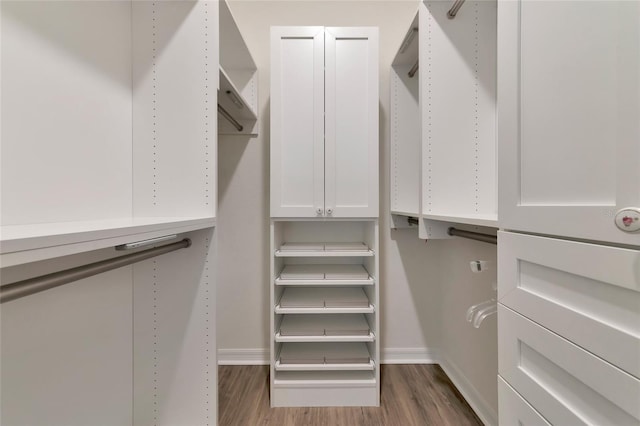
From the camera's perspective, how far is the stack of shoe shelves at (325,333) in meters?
1.42

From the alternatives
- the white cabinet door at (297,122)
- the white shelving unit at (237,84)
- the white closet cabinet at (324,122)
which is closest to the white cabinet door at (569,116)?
the white closet cabinet at (324,122)

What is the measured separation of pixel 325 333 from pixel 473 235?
0.88m

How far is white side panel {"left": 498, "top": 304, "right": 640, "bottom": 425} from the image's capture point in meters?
0.45

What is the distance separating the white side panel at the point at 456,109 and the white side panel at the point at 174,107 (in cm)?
93

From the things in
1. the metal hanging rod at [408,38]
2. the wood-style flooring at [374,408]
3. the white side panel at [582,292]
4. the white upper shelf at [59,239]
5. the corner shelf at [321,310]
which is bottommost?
the wood-style flooring at [374,408]

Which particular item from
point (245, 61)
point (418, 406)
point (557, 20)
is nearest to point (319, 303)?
point (418, 406)

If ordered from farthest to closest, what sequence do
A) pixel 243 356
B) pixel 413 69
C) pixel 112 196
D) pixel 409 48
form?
pixel 243 356, pixel 413 69, pixel 409 48, pixel 112 196

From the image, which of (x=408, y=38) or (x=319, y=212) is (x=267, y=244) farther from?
(x=408, y=38)

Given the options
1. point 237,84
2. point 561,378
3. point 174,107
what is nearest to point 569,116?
point 561,378

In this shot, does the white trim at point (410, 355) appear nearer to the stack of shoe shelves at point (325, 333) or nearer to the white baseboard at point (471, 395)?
the white baseboard at point (471, 395)

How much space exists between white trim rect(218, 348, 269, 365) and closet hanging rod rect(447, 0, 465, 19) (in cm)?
212

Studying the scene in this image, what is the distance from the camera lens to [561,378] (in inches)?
22.1

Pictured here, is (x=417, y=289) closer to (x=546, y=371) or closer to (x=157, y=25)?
(x=546, y=371)

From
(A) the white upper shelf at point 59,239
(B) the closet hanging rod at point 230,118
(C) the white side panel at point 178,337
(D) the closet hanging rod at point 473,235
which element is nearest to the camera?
(A) the white upper shelf at point 59,239
